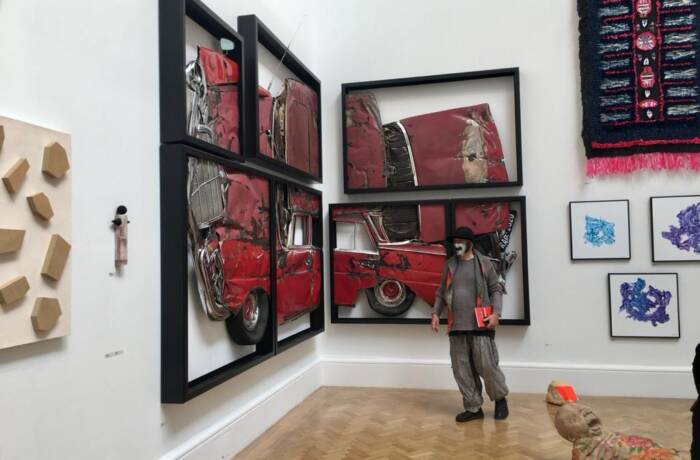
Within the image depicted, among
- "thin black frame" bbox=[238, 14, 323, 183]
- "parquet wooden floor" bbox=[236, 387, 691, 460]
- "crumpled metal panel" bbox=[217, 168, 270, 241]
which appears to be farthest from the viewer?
"thin black frame" bbox=[238, 14, 323, 183]

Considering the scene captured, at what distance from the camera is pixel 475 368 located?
169 inches

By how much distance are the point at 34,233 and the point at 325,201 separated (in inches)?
147

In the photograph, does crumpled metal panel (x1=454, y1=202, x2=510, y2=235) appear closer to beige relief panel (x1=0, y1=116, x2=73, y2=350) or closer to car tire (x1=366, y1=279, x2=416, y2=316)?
car tire (x1=366, y1=279, x2=416, y2=316)

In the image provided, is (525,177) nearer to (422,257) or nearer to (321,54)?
(422,257)

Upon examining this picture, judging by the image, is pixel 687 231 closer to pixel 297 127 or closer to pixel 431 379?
pixel 431 379

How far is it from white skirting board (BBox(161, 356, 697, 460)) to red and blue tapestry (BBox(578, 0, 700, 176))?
1826 mm

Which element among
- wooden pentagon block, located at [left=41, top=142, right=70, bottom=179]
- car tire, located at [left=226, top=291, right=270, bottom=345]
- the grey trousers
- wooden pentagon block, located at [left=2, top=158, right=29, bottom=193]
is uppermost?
wooden pentagon block, located at [left=41, top=142, right=70, bottom=179]

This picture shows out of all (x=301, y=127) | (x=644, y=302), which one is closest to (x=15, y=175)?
(x=301, y=127)

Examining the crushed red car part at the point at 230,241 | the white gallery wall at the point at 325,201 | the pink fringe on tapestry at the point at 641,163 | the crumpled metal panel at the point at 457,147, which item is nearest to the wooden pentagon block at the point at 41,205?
the white gallery wall at the point at 325,201

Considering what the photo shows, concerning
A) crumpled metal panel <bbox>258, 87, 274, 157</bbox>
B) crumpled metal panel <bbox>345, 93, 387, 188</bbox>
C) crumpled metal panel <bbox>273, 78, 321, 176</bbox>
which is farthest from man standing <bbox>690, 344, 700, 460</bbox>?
crumpled metal panel <bbox>345, 93, 387, 188</bbox>

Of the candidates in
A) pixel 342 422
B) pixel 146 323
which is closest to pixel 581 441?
pixel 342 422

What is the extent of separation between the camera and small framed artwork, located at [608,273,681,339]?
483cm

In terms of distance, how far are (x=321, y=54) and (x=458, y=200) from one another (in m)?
2.13

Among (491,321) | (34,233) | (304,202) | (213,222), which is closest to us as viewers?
(34,233)
